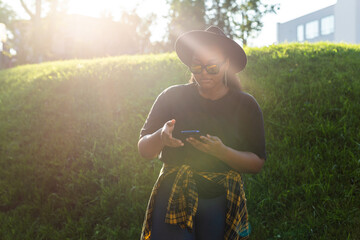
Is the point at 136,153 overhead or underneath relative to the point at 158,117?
underneath

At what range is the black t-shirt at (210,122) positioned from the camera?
2018mm

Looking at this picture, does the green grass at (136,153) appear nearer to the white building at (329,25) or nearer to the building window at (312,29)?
the white building at (329,25)

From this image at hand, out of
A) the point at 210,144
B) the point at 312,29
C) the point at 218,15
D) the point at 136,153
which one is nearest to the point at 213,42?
the point at 210,144

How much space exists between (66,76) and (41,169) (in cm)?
403

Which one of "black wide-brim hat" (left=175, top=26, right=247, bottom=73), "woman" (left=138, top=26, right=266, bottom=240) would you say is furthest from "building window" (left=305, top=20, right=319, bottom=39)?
"woman" (left=138, top=26, right=266, bottom=240)

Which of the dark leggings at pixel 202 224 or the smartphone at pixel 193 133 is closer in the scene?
the smartphone at pixel 193 133

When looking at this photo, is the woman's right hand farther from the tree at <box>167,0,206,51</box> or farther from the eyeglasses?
the tree at <box>167,0,206,51</box>

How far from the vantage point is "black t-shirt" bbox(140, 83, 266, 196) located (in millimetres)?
2018

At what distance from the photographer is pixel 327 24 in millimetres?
42125

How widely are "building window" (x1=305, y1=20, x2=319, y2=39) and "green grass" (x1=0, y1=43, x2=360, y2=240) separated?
4025 cm

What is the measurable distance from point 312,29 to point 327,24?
10.9 feet

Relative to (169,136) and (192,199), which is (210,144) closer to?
(169,136)

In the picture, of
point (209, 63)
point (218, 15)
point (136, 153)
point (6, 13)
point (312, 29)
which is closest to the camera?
point (209, 63)

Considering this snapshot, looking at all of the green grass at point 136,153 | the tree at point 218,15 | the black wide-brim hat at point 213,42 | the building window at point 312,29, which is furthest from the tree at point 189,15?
the building window at point 312,29
